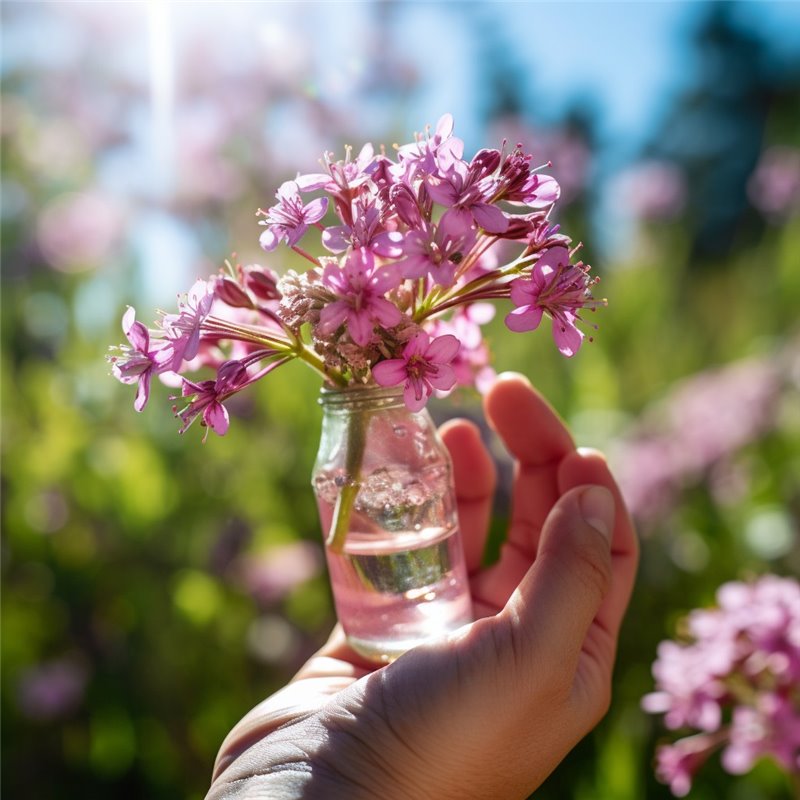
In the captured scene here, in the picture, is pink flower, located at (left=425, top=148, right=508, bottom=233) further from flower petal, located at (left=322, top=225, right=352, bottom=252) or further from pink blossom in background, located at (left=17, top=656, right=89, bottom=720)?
pink blossom in background, located at (left=17, top=656, right=89, bottom=720)

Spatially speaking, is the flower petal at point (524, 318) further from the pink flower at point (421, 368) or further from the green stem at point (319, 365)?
the green stem at point (319, 365)

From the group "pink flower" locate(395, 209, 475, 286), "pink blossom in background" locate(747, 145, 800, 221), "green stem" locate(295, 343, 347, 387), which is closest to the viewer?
"pink flower" locate(395, 209, 475, 286)

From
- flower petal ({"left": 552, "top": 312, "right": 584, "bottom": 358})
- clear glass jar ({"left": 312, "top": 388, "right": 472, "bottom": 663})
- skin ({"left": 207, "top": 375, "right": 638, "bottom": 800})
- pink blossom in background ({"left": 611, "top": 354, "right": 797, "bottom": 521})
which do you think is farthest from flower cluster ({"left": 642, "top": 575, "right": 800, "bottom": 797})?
pink blossom in background ({"left": 611, "top": 354, "right": 797, "bottom": 521})

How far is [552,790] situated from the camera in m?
1.41

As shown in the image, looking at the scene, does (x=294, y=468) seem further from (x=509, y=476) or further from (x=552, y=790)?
(x=552, y=790)

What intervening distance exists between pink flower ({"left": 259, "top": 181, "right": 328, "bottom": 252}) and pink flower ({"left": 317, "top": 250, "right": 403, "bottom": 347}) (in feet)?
0.23

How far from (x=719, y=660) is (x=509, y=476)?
83cm

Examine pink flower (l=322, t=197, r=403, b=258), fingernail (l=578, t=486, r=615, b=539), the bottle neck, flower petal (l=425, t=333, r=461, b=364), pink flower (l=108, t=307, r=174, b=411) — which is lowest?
fingernail (l=578, t=486, r=615, b=539)

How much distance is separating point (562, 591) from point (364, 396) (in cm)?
24

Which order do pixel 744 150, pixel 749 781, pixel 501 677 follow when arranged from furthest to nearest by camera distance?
pixel 744 150
pixel 749 781
pixel 501 677

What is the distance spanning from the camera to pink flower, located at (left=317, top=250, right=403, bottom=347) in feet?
2.20

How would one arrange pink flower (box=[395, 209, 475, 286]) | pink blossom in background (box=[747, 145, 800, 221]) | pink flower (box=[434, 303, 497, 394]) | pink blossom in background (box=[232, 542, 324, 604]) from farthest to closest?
1. pink blossom in background (box=[747, 145, 800, 221])
2. pink blossom in background (box=[232, 542, 324, 604])
3. pink flower (box=[434, 303, 497, 394])
4. pink flower (box=[395, 209, 475, 286])

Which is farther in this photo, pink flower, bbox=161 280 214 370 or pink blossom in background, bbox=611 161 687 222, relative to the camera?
pink blossom in background, bbox=611 161 687 222

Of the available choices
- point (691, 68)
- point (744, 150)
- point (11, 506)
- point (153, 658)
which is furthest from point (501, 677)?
point (744, 150)
